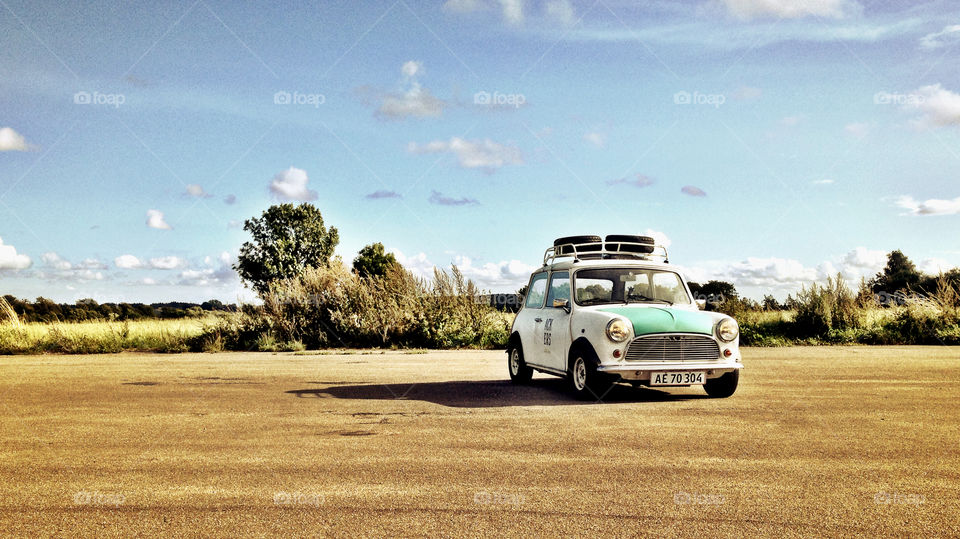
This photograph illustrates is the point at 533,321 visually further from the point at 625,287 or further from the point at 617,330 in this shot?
the point at 617,330

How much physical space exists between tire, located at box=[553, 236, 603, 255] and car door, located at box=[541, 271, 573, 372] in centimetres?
56

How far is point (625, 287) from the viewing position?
37.4 ft

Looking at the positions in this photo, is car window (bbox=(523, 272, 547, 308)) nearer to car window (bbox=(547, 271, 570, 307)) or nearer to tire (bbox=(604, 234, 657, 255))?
car window (bbox=(547, 271, 570, 307))

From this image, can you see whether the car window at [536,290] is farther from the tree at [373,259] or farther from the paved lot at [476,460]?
the tree at [373,259]

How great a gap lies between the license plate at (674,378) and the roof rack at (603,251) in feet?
7.88

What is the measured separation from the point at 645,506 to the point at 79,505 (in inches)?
153

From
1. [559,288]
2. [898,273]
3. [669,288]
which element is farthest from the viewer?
[898,273]

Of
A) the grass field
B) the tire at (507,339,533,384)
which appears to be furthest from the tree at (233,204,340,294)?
the tire at (507,339,533,384)

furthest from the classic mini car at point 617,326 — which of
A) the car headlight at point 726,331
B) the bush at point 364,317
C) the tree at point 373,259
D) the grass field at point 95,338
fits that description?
the tree at point 373,259

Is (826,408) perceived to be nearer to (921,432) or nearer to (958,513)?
(921,432)

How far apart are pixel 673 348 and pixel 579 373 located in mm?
1319

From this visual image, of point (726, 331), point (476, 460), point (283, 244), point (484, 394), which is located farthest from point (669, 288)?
point (283, 244)

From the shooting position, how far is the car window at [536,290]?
1232cm

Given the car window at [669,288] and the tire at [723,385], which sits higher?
the car window at [669,288]
